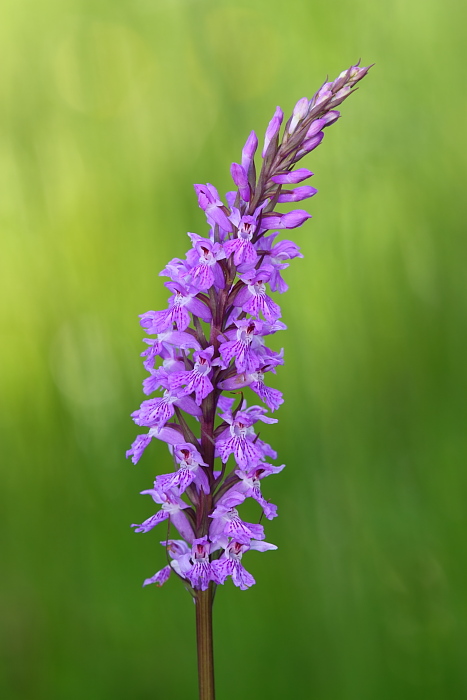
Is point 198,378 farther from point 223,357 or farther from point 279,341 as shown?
point 279,341

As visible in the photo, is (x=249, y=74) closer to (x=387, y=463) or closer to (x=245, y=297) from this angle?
(x=387, y=463)

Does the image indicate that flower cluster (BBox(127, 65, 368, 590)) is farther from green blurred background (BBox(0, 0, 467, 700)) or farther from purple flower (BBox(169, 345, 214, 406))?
green blurred background (BBox(0, 0, 467, 700))

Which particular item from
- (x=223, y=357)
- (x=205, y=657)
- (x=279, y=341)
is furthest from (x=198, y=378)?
(x=279, y=341)

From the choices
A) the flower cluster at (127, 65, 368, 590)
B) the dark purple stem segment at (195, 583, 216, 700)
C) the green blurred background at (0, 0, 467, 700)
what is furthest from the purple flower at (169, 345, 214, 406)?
the green blurred background at (0, 0, 467, 700)

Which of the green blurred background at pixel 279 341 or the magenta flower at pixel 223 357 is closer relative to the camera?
the magenta flower at pixel 223 357

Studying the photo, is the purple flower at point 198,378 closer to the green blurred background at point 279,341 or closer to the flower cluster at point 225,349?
the flower cluster at point 225,349

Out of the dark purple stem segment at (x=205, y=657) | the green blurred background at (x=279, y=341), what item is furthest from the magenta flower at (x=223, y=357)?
the green blurred background at (x=279, y=341)
